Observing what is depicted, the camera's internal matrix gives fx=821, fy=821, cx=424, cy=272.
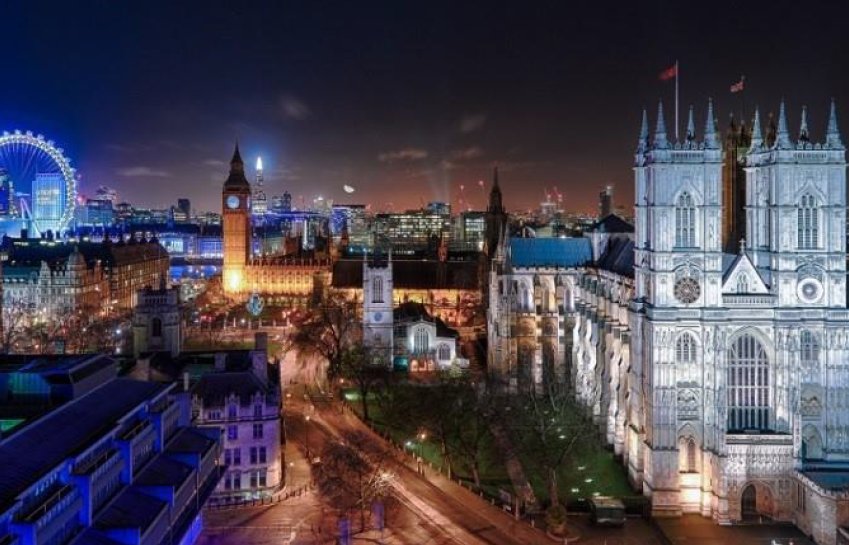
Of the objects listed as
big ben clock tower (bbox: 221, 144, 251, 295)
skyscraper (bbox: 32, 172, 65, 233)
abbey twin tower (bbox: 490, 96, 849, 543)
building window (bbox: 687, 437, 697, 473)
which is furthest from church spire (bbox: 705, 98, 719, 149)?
skyscraper (bbox: 32, 172, 65, 233)

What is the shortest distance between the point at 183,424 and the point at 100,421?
10437 mm

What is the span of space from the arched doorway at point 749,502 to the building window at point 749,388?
4016 millimetres

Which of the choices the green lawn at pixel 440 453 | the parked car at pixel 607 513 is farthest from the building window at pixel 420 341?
the parked car at pixel 607 513

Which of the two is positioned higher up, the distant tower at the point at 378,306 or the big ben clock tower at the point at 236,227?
the big ben clock tower at the point at 236,227

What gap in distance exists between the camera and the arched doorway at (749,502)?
50.8 metres

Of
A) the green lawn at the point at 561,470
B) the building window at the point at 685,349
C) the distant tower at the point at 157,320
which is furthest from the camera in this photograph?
the distant tower at the point at 157,320

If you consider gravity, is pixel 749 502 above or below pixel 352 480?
below

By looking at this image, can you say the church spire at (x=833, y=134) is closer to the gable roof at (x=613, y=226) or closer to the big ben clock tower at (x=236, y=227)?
the gable roof at (x=613, y=226)

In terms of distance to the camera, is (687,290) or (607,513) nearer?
(607,513)

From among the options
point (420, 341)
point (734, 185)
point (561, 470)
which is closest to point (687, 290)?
point (561, 470)

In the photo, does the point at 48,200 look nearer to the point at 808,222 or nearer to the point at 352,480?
the point at 352,480

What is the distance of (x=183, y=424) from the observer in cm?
4628

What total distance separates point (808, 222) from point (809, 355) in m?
8.64

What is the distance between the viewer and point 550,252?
8694 cm
